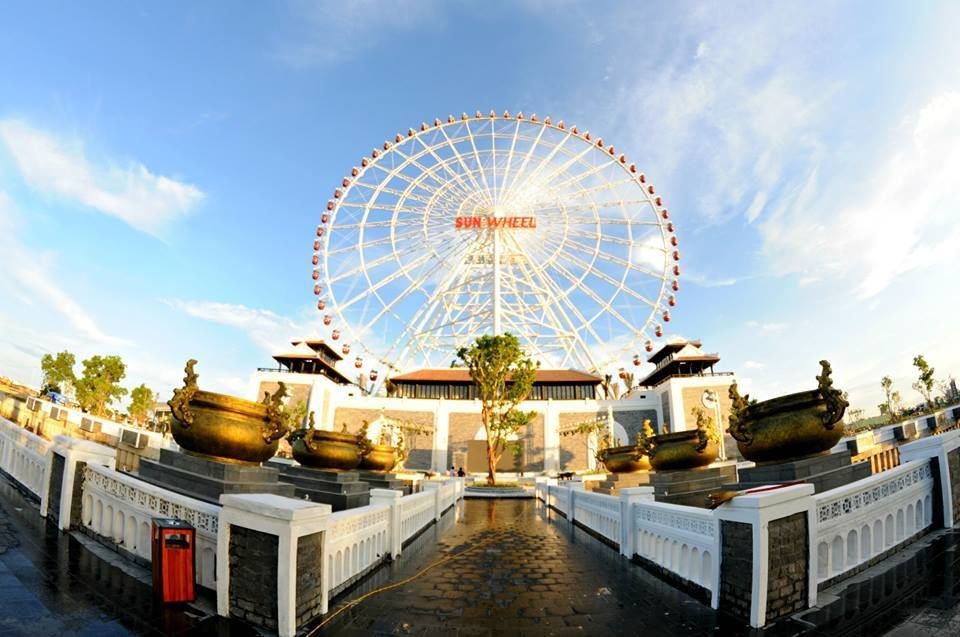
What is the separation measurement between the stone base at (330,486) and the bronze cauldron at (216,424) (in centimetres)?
212

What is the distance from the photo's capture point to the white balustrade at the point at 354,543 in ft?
18.6

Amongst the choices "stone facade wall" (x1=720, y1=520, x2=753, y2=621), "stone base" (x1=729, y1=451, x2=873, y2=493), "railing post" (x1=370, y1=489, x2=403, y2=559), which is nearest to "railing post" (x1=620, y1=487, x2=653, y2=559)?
"stone base" (x1=729, y1=451, x2=873, y2=493)

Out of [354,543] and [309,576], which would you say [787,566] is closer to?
[309,576]

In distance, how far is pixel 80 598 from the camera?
504 centimetres

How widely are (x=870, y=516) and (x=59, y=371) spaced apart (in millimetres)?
70229

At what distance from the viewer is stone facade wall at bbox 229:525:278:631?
466cm

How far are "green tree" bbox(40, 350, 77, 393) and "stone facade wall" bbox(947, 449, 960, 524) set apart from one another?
6879cm

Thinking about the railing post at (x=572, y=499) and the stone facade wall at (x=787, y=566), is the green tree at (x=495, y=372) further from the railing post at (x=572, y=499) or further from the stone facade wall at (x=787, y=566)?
the stone facade wall at (x=787, y=566)

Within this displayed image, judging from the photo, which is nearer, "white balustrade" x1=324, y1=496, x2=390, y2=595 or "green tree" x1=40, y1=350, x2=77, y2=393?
"white balustrade" x1=324, y1=496, x2=390, y2=595

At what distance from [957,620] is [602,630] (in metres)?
3.04

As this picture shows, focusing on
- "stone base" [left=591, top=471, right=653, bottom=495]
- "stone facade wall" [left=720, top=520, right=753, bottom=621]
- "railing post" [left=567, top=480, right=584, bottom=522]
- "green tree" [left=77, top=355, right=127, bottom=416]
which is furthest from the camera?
"green tree" [left=77, top=355, right=127, bottom=416]

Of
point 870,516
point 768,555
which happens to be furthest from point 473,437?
point 768,555

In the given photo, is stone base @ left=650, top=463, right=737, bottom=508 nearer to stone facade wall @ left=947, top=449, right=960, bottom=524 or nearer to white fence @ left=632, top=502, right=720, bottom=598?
white fence @ left=632, top=502, right=720, bottom=598

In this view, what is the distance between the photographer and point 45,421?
21.4m
